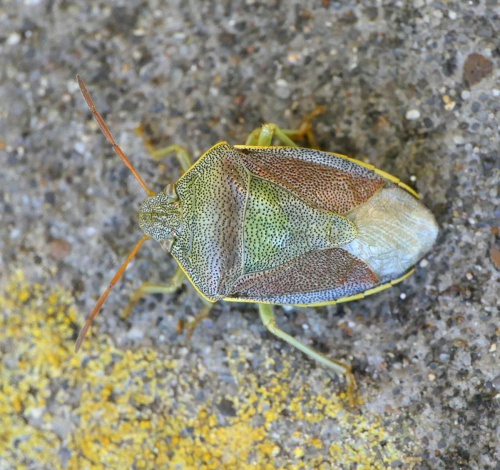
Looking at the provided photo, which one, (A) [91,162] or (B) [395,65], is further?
(A) [91,162]

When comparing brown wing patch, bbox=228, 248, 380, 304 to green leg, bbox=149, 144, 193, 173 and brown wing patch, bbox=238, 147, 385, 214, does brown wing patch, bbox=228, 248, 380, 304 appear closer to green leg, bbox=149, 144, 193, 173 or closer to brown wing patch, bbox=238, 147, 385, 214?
brown wing patch, bbox=238, 147, 385, 214

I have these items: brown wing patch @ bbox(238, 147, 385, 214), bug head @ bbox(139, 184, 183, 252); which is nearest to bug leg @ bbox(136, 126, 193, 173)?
bug head @ bbox(139, 184, 183, 252)

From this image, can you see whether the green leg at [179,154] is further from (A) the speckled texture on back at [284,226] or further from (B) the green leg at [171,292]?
(B) the green leg at [171,292]

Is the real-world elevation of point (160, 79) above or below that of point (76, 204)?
above

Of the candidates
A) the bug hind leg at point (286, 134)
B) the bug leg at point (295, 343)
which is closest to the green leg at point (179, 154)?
the bug hind leg at point (286, 134)

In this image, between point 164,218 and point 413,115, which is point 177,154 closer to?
point 164,218

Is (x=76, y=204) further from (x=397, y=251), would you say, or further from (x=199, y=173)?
(x=397, y=251)

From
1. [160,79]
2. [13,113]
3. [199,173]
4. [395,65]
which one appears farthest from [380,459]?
[13,113]

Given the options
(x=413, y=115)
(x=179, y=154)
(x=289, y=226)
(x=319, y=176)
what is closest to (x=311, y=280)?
(x=289, y=226)
